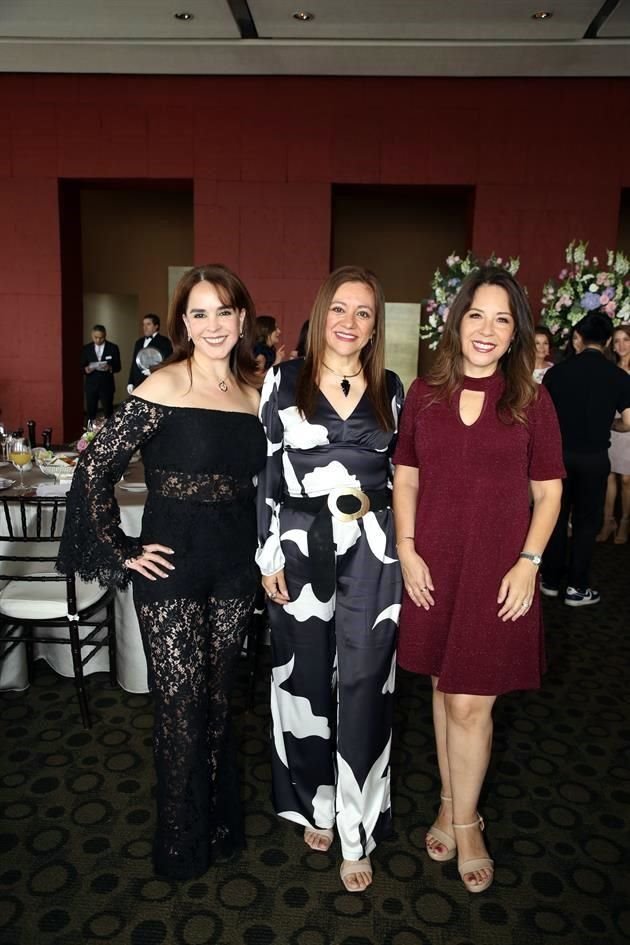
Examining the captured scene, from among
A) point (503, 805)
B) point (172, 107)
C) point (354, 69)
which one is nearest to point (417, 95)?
point (354, 69)

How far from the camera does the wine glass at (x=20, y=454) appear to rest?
11.6ft

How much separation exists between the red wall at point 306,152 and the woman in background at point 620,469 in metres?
3.10

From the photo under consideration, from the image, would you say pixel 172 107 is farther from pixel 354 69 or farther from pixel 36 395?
pixel 36 395

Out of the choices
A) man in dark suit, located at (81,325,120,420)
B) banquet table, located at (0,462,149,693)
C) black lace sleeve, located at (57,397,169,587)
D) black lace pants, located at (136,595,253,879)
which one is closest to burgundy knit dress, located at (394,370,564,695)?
black lace pants, located at (136,595,253,879)

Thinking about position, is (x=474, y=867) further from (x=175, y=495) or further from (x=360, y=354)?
(x=360, y=354)

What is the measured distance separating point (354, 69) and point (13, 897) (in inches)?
339

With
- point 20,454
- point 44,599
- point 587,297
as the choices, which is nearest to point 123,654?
point 44,599

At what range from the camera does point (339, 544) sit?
80.6 inches

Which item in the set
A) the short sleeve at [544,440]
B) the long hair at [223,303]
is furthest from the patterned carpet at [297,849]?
the long hair at [223,303]

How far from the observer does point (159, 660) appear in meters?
2.00

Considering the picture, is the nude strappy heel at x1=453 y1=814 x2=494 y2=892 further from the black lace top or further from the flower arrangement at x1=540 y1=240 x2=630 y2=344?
the flower arrangement at x1=540 y1=240 x2=630 y2=344

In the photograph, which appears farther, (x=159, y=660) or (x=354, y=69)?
(x=354, y=69)

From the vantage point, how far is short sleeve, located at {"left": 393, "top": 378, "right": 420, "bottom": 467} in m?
2.08

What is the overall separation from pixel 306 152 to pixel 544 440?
765 cm
